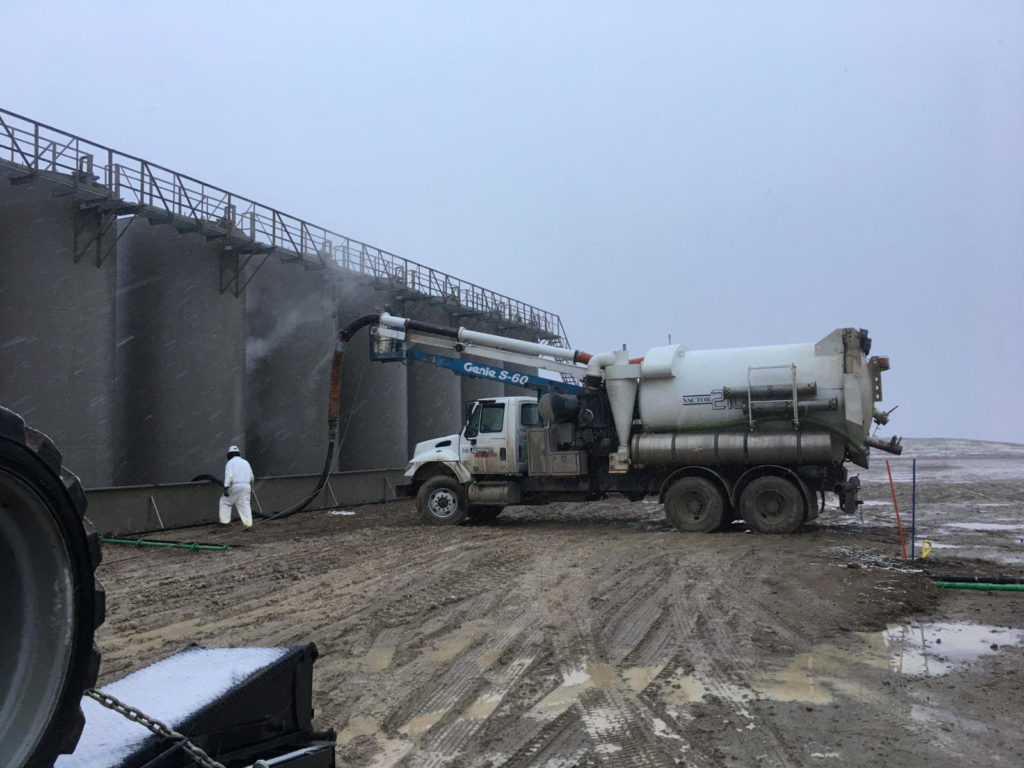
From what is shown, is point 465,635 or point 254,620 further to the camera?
point 254,620

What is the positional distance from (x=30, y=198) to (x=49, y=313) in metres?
2.66

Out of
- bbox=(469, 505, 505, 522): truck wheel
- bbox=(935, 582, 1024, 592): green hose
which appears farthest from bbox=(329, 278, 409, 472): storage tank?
bbox=(935, 582, 1024, 592): green hose

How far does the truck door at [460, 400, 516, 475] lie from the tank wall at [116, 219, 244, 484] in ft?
31.3

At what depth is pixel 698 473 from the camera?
15.2m

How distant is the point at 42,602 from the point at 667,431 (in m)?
13.6

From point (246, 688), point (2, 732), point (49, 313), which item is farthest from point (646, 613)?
point (49, 313)

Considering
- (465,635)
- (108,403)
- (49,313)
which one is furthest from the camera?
(108,403)

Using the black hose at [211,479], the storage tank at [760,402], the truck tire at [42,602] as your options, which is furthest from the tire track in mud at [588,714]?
the black hose at [211,479]

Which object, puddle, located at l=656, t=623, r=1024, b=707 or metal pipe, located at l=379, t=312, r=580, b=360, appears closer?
puddle, located at l=656, t=623, r=1024, b=707

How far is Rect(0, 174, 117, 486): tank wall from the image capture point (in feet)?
59.3

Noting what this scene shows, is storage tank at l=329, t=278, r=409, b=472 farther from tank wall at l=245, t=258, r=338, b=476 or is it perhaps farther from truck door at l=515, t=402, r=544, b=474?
truck door at l=515, t=402, r=544, b=474

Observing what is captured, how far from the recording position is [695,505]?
15.2 m

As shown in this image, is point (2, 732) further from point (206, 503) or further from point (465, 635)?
point (206, 503)

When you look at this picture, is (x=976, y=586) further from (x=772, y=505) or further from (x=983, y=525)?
(x=983, y=525)
